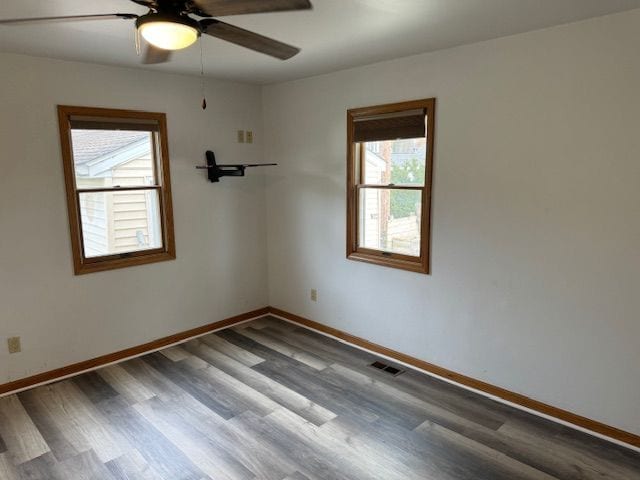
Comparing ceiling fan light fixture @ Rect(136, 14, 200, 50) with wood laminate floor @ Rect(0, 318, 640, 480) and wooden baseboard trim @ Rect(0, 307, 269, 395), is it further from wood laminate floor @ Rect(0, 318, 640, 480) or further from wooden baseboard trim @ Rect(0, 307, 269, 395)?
wooden baseboard trim @ Rect(0, 307, 269, 395)

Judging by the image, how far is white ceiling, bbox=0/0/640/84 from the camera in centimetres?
220

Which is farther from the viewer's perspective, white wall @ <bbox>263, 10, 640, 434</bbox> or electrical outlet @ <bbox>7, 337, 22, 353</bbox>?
electrical outlet @ <bbox>7, 337, 22, 353</bbox>

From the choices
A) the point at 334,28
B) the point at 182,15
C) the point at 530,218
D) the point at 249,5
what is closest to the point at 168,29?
the point at 182,15

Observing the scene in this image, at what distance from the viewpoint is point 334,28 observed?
2.57 metres

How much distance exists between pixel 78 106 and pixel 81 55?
1.29 ft

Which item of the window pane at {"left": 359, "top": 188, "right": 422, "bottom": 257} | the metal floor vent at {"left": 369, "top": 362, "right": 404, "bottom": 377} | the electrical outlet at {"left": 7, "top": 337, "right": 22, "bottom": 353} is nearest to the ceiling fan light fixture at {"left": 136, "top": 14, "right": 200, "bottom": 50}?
the window pane at {"left": 359, "top": 188, "right": 422, "bottom": 257}

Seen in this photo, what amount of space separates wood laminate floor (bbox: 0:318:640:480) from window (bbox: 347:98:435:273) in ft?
3.23

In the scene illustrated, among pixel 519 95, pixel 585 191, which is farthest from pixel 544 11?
pixel 585 191

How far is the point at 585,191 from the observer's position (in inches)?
101

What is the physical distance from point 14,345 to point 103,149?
1.63m

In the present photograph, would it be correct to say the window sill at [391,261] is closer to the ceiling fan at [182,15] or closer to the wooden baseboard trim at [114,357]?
the wooden baseboard trim at [114,357]

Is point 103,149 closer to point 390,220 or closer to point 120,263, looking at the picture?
point 120,263

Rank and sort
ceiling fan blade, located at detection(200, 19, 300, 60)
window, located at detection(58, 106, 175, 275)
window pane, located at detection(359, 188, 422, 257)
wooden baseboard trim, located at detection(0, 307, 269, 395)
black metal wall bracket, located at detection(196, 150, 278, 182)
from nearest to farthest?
ceiling fan blade, located at detection(200, 19, 300, 60) < wooden baseboard trim, located at detection(0, 307, 269, 395) < window, located at detection(58, 106, 175, 275) < window pane, located at detection(359, 188, 422, 257) < black metal wall bracket, located at detection(196, 150, 278, 182)

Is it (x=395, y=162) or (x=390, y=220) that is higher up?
(x=395, y=162)
